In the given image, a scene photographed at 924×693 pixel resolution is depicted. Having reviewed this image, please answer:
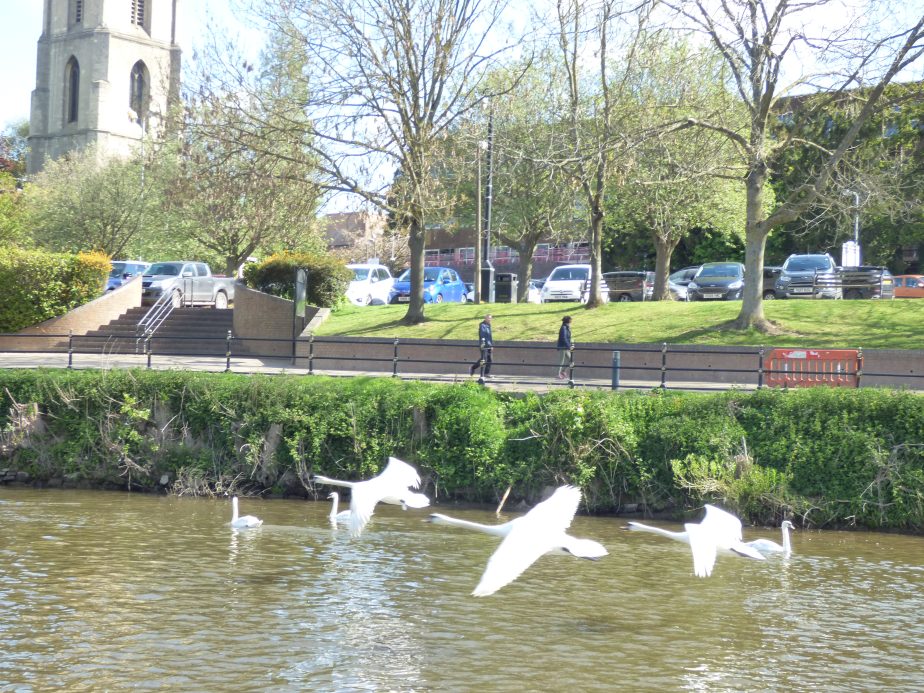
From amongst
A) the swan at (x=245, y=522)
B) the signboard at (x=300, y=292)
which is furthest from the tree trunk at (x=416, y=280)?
the swan at (x=245, y=522)

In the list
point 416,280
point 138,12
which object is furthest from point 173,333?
point 138,12

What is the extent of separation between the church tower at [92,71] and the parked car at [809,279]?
187 ft

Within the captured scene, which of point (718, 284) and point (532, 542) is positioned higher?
point (718, 284)

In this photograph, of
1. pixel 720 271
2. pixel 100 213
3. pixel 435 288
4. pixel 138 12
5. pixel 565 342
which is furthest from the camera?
pixel 138 12

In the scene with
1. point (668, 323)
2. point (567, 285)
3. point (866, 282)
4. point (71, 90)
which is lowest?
point (668, 323)

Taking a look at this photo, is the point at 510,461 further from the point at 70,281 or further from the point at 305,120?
the point at 70,281

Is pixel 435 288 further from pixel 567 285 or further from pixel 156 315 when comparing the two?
pixel 156 315

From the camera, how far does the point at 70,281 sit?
33.4 m

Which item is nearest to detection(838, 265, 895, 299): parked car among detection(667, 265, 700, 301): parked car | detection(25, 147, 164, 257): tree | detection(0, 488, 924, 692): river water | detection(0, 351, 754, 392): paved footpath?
detection(667, 265, 700, 301): parked car

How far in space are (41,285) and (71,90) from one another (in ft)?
192

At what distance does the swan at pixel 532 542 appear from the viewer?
329 inches

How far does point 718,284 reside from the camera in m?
38.6

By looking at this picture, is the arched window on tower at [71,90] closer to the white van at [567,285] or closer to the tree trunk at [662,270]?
the white van at [567,285]

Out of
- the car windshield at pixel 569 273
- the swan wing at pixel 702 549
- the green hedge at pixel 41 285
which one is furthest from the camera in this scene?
the car windshield at pixel 569 273
